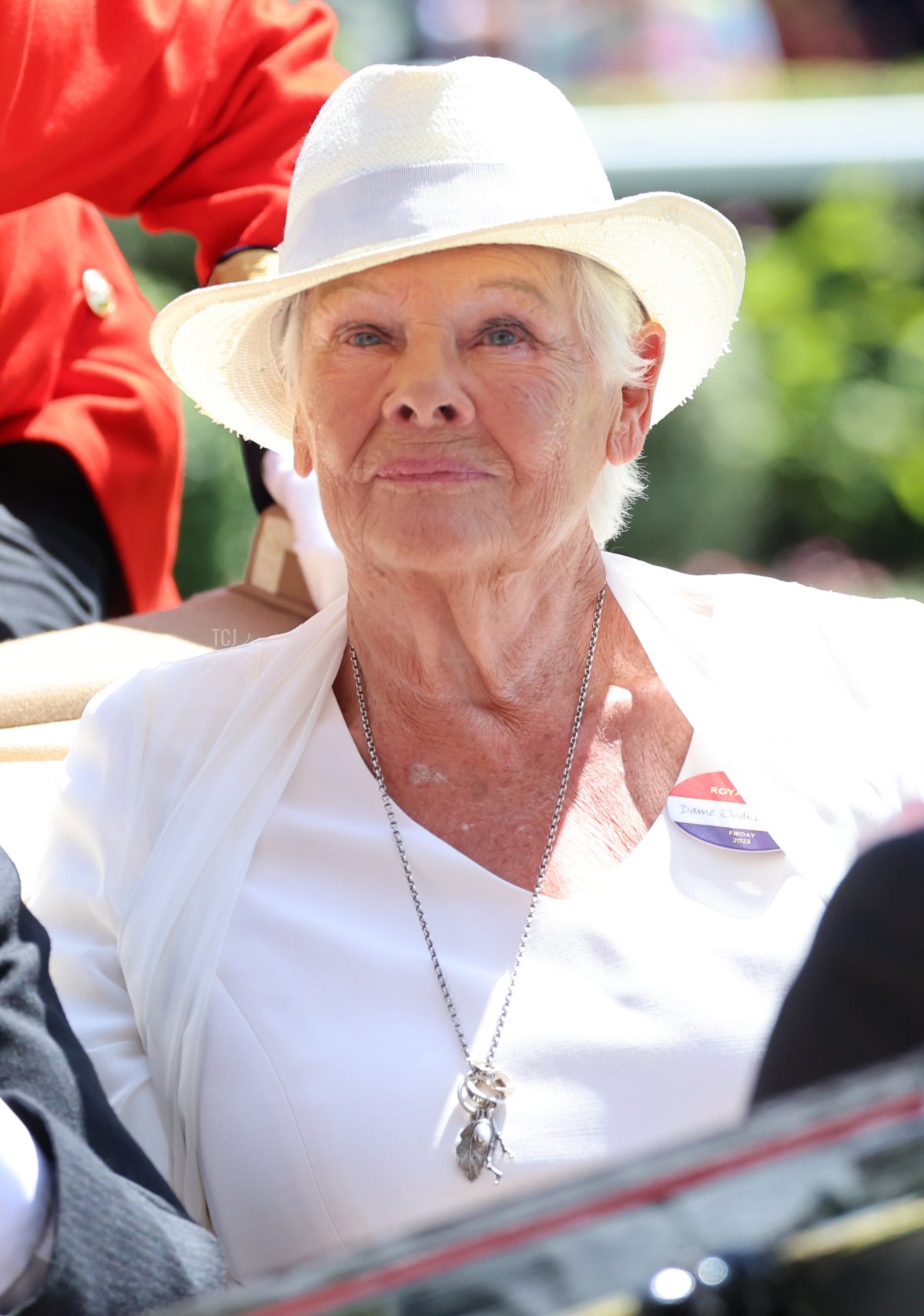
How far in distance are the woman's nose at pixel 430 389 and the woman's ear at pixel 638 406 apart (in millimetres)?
249

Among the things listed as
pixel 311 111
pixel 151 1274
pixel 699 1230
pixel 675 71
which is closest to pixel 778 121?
pixel 675 71

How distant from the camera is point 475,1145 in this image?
1.69m

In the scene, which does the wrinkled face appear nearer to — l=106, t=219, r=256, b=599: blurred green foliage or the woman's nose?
the woman's nose

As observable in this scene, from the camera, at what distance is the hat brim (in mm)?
1862

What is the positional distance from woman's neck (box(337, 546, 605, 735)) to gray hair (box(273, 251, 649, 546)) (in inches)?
5.6

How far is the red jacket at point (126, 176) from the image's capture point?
92.0 inches

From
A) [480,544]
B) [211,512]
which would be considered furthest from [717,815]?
Result: [211,512]

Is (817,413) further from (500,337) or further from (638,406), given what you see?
(500,337)

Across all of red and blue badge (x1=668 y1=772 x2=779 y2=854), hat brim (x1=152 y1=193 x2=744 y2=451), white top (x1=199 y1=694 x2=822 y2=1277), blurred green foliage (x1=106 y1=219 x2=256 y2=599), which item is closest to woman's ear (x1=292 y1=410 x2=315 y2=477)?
hat brim (x1=152 y1=193 x2=744 y2=451)

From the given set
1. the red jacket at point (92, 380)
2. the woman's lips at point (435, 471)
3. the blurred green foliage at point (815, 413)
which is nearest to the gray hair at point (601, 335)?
the woman's lips at point (435, 471)

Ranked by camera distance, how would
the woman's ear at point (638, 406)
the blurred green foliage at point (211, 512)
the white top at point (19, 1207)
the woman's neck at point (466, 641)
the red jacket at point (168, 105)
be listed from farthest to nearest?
the blurred green foliage at point (211, 512)
the red jacket at point (168, 105)
the woman's ear at point (638, 406)
the woman's neck at point (466, 641)
the white top at point (19, 1207)

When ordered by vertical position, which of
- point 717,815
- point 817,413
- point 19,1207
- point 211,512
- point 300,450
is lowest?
point 817,413

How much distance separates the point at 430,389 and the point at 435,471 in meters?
0.09

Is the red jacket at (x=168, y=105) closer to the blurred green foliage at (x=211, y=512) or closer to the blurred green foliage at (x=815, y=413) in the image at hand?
the blurred green foliage at (x=211, y=512)
